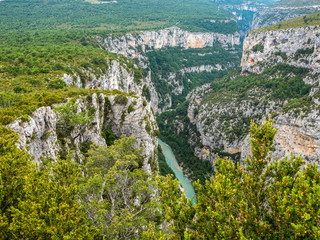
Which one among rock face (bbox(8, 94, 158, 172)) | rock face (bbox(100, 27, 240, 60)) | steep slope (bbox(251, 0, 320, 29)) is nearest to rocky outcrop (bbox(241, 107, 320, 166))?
rock face (bbox(8, 94, 158, 172))

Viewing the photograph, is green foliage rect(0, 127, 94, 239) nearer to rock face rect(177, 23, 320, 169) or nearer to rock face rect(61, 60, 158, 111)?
rock face rect(61, 60, 158, 111)

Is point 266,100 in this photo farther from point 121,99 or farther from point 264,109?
point 121,99

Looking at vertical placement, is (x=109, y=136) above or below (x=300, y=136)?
above

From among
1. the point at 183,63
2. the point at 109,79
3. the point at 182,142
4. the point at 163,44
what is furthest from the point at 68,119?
the point at 183,63

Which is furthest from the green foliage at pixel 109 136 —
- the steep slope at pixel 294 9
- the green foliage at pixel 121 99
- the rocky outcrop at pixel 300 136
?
the steep slope at pixel 294 9

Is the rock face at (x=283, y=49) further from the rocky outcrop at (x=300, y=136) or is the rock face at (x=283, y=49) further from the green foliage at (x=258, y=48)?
the rocky outcrop at (x=300, y=136)
